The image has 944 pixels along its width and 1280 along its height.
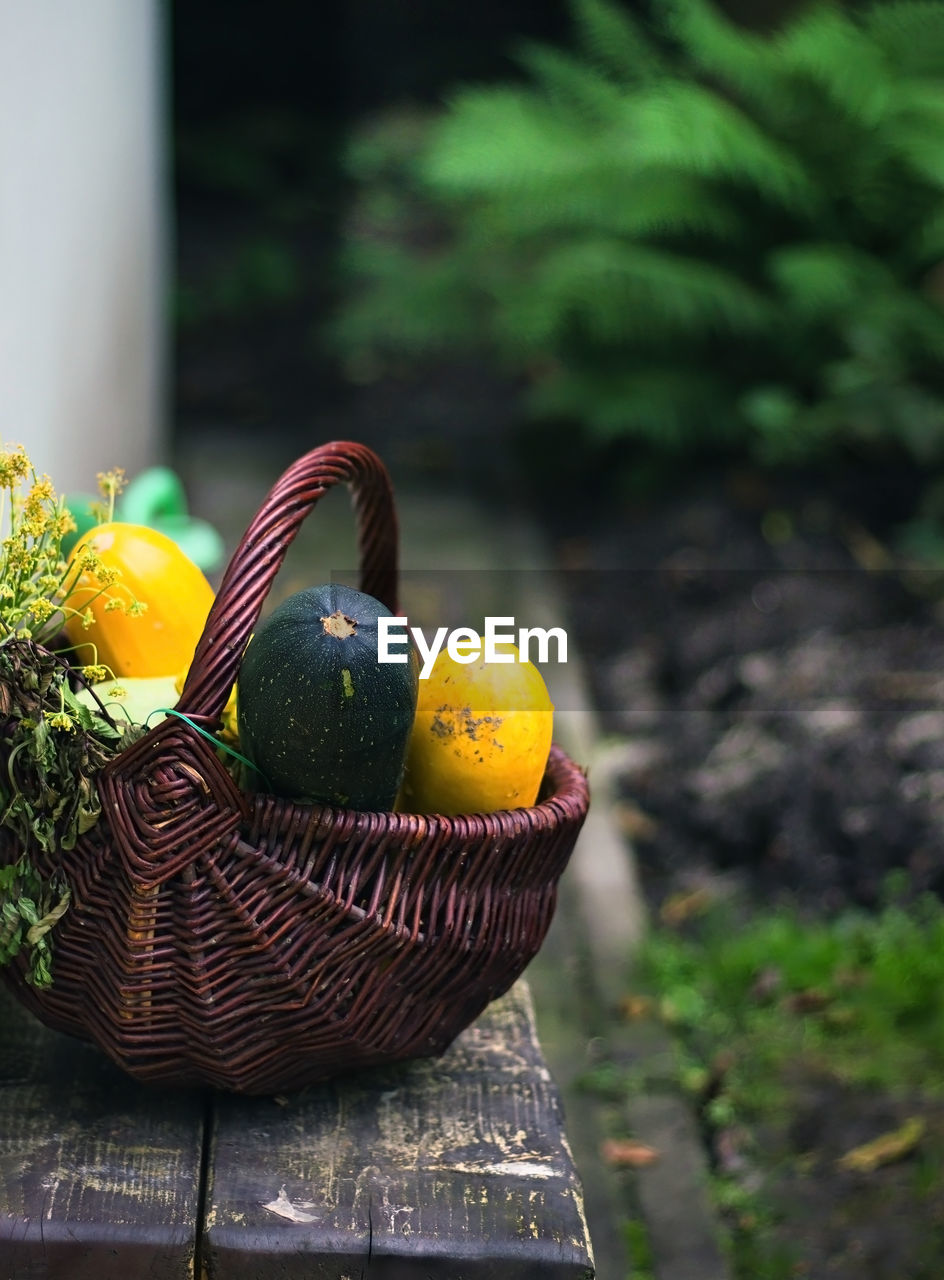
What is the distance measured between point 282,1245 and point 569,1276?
0.21 meters

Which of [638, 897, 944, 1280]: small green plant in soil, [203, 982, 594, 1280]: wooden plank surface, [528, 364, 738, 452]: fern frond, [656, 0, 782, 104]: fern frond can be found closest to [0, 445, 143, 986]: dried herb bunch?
[203, 982, 594, 1280]: wooden plank surface

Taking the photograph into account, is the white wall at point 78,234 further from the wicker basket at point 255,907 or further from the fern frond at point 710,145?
the fern frond at point 710,145

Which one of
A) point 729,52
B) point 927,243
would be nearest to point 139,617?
point 927,243

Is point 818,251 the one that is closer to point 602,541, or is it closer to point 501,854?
point 602,541

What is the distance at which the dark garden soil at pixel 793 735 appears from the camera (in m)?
2.01

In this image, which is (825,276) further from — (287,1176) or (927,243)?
(287,1176)

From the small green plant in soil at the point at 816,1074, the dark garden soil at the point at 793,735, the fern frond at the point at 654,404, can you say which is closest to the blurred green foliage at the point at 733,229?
the fern frond at the point at 654,404

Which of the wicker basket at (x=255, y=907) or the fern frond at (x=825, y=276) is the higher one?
the wicker basket at (x=255, y=907)

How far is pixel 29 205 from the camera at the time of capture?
194 cm

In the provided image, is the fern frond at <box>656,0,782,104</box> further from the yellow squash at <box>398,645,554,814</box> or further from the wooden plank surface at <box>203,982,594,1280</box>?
the wooden plank surface at <box>203,982,594,1280</box>

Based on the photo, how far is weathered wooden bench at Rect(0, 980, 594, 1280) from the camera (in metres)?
1.03

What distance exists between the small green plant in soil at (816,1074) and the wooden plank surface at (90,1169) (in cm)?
104

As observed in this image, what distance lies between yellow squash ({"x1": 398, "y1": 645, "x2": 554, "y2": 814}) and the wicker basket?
0.04 meters

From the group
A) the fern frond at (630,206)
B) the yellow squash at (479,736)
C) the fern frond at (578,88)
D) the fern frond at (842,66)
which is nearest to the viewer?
the yellow squash at (479,736)
